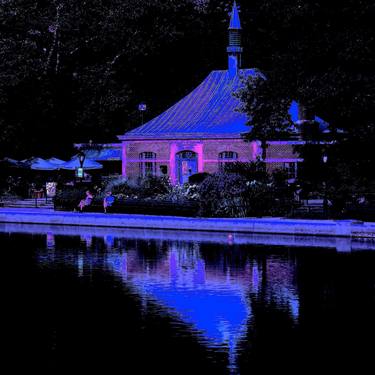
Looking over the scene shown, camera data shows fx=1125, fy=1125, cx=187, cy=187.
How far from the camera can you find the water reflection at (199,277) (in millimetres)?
14588

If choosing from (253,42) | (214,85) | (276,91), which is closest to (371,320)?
(276,91)

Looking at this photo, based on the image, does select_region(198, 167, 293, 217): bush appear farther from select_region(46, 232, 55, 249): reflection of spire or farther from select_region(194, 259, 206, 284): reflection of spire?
select_region(194, 259, 206, 284): reflection of spire

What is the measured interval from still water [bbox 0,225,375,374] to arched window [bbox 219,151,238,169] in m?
27.7

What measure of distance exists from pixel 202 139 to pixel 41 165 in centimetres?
973

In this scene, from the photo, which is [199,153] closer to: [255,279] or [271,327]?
[255,279]

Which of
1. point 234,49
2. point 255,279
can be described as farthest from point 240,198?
point 234,49

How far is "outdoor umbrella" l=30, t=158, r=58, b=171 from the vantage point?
61.1m

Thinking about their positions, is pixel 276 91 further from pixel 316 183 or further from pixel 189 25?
pixel 189 25

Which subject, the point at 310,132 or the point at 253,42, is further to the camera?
the point at 253,42

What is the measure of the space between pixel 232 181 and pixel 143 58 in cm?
3658

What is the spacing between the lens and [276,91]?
41.7 metres

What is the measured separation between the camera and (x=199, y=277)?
20.8m

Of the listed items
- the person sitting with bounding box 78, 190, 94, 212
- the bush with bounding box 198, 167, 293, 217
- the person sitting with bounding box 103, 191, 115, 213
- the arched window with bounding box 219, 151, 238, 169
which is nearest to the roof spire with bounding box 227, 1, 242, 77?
the arched window with bounding box 219, 151, 238, 169

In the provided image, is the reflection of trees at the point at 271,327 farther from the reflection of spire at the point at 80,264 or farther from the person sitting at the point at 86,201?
the person sitting at the point at 86,201
